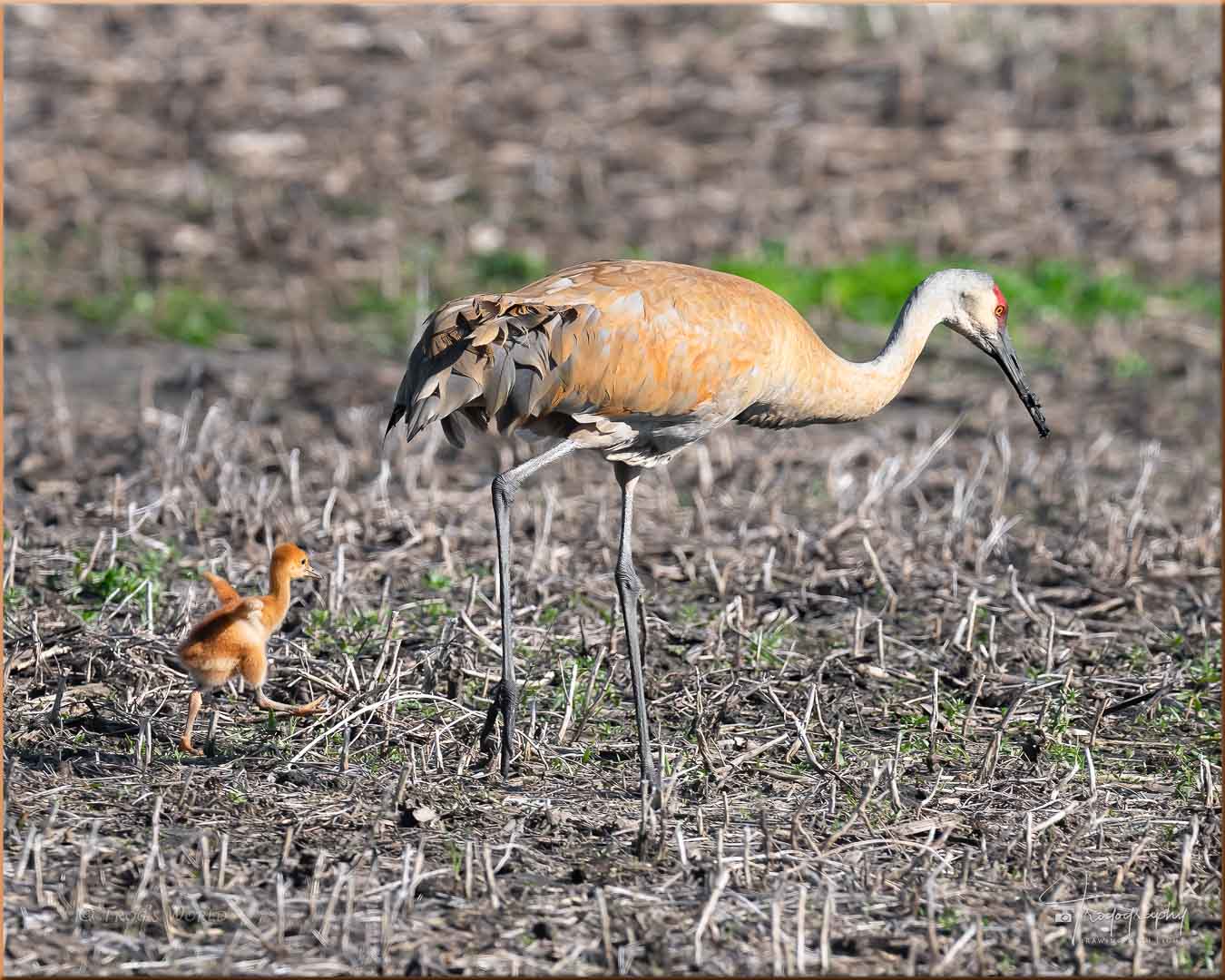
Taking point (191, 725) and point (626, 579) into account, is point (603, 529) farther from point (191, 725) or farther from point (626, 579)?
point (191, 725)

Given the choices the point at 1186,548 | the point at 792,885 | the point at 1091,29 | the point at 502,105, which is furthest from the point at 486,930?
the point at 1091,29

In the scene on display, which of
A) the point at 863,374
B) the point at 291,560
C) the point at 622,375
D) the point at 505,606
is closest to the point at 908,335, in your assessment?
the point at 863,374

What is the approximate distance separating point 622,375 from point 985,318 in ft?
4.62

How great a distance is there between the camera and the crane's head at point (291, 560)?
526cm

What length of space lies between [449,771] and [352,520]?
2.16 m

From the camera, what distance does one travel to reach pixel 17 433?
26.5ft

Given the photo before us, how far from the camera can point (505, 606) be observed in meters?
5.23

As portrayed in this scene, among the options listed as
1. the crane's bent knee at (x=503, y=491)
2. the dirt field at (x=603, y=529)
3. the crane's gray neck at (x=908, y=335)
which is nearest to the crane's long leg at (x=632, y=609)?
the dirt field at (x=603, y=529)

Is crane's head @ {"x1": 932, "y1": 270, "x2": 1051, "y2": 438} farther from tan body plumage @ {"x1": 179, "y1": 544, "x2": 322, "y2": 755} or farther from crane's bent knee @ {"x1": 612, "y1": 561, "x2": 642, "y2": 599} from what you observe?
tan body plumage @ {"x1": 179, "y1": 544, "x2": 322, "y2": 755}

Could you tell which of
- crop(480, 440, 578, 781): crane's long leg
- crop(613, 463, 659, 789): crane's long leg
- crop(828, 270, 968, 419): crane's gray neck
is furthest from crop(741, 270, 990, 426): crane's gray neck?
crop(480, 440, 578, 781): crane's long leg

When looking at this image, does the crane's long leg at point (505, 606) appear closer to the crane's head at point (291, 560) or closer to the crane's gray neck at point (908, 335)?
the crane's head at point (291, 560)

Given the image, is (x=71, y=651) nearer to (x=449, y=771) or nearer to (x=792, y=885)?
(x=449, y=771)

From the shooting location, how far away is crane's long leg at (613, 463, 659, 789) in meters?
5.10

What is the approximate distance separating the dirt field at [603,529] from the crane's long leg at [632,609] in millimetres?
108
